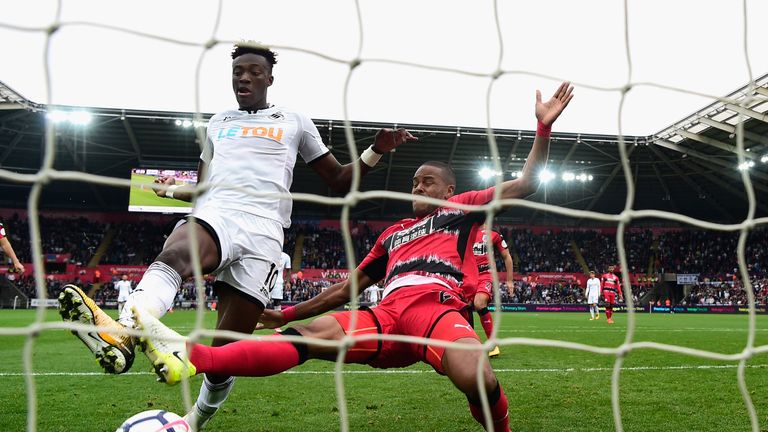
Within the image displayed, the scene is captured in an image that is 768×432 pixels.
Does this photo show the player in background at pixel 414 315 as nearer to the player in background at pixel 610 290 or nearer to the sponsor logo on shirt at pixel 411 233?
the sponsor logo on shirt at pixel 411 233

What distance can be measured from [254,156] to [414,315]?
1130mm

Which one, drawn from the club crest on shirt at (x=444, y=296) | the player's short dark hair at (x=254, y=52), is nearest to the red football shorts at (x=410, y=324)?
the club crest on shirt at (x=444, y=296)

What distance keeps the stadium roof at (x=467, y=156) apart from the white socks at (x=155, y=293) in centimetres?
1724

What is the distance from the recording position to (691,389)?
16.3 feet

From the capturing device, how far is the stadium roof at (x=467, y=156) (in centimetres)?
2252

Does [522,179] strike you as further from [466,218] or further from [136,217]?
[136,217]

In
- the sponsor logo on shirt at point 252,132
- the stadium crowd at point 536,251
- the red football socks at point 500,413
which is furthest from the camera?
→ the stadium crowd at point 536,251

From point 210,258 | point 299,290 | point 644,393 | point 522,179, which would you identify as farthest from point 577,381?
point 299,290

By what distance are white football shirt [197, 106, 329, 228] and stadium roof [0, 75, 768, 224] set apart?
16.3m

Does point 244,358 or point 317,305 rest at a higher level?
point 317,305

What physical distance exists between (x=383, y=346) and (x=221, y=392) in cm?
92

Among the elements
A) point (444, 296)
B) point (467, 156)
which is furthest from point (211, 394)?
point (467, 156)

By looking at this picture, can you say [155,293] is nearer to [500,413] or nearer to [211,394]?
[211,394]

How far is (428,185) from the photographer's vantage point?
3482 millimetres
